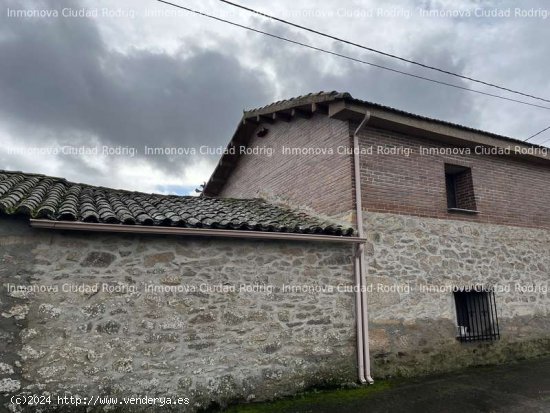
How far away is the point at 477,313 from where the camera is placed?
7453 millimetres

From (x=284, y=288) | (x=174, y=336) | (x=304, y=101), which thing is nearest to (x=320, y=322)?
(x=284, y=288)

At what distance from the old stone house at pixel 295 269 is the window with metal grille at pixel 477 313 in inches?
1.4

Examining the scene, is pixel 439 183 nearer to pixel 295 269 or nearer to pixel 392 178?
pixel 392 178

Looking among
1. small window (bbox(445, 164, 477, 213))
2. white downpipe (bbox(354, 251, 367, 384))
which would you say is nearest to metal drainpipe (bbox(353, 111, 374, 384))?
white downpipe (bbox(354, 251, 367, 384))

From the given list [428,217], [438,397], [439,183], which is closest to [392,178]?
[428,217]

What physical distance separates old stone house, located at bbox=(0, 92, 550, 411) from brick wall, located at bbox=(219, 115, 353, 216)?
47mm

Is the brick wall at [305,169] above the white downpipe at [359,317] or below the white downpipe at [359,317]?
above

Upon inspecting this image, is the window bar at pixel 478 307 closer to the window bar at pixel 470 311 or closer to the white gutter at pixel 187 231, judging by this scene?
the window bar at pixel 470 311

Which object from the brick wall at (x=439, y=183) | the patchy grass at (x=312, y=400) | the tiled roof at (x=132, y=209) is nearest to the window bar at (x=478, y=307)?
the brick wall at (x=439, y=183)

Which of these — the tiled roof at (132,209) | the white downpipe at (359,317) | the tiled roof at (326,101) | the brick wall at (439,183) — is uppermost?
the tiled roof at (326,101)

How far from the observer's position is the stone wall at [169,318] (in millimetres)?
4172

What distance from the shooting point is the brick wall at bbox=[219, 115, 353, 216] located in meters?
6.75

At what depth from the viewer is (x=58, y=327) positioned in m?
4.24

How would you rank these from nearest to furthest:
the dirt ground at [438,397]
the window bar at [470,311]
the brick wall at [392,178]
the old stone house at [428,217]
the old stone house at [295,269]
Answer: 1. the old stone house at [295,269]
2. the dirt ground at [438,397]
3. the old stone house at [428,217]
4. the brick wall at [392,178]
5. the window bar at [470,311]
